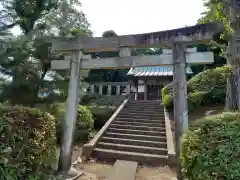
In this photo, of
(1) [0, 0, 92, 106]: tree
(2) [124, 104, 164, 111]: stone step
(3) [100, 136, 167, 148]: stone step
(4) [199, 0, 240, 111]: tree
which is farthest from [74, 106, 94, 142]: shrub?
(4) [199, 0, 240, 111]: tree

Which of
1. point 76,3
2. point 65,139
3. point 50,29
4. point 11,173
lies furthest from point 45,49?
point 76,3

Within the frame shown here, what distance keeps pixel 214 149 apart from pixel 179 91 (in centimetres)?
210

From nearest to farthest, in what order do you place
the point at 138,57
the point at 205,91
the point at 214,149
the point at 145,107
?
the point at 214,149
the point at 138,57
the point at 205,91
the point at 145,107

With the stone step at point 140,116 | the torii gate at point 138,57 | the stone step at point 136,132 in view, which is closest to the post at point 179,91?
the torii gate at point 138,57

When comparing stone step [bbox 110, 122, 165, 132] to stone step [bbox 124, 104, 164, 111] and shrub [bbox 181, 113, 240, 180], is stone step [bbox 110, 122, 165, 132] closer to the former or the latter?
stone step [bbox 124, 104, 164, 111]

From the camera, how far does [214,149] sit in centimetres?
285

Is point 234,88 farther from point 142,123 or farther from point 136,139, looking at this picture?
point 142,123

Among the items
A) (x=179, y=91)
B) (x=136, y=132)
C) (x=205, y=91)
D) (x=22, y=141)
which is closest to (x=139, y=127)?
(x=136, y=132)

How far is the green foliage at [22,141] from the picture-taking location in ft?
11.3

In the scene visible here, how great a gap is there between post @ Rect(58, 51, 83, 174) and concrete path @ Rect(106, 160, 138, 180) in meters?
1.13

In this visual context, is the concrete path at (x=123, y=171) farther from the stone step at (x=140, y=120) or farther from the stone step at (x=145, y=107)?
the stone step at (x=145, y=107)

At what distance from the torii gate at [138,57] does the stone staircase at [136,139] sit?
246 centimetres

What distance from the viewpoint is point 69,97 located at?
5.66 m

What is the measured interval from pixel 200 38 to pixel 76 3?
12.4 m
